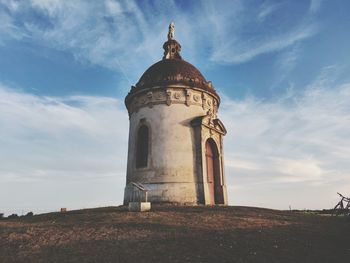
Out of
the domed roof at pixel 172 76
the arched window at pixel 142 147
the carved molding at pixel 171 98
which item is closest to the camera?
the arched window at pixel 142 147

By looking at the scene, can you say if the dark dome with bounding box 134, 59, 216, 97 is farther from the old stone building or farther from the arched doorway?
the arched doorway

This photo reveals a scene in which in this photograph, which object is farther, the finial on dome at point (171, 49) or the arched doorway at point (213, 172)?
the finial on dome at point (171, 49)

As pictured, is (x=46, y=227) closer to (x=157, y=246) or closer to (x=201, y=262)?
(x=157, y=246)

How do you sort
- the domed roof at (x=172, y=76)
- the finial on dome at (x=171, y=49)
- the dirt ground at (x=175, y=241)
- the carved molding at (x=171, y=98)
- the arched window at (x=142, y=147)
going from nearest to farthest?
the dirt ground at (x=175, y=241)
the arched window at (x=142, y=147)
the carved molding at (x=171, y=98)
the domed roof at (x=172, y=76)
the finial on dome at (x=171, y=49)

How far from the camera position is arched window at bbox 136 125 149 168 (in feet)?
58.7

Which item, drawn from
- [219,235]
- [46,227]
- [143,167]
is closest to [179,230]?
[219,235]

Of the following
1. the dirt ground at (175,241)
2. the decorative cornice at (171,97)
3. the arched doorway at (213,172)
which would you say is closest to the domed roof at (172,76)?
the decorative cornice at (171,97)

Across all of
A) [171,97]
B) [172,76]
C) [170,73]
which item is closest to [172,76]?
[172,76]

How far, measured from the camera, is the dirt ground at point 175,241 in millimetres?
6770

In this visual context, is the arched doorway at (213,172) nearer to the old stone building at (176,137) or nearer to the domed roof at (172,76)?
the old stone building at (176,137)

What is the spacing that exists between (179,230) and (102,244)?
239 cm

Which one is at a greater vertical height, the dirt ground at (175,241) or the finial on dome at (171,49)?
the finial on dome at (171,49)

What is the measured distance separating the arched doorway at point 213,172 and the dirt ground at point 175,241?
24.8ft

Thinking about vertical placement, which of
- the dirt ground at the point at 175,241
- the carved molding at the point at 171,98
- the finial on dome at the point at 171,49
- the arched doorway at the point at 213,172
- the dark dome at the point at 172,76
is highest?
the finial on dome at the point at 171,49
